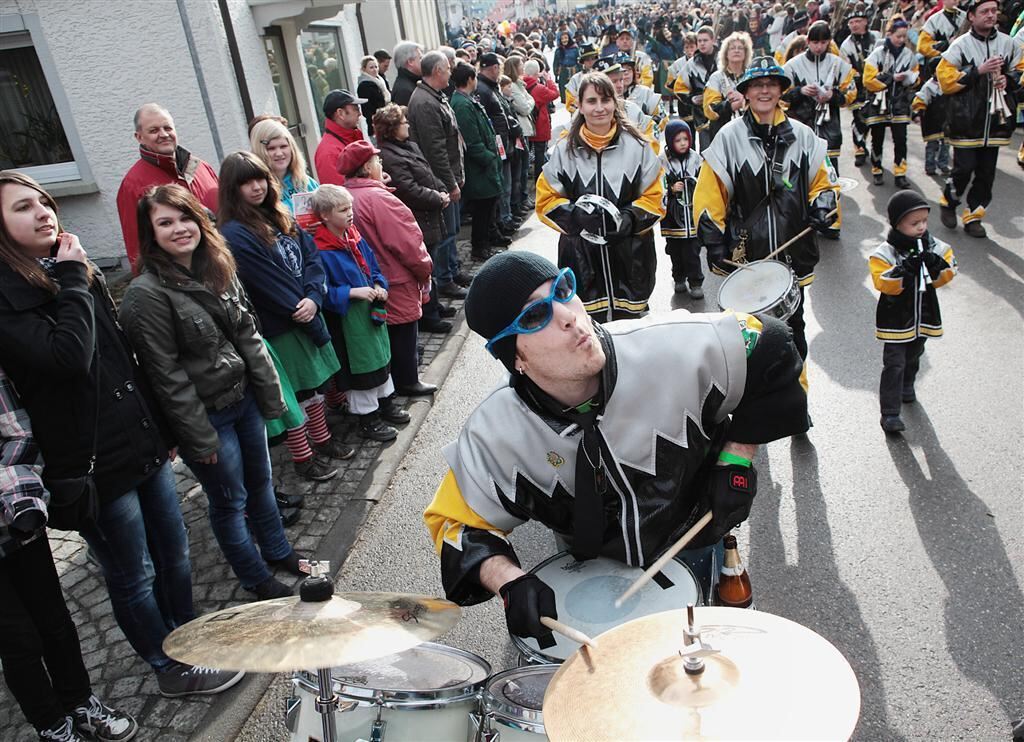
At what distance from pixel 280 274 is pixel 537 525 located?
204cm

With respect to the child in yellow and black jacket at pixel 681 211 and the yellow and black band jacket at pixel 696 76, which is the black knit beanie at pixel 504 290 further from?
the yellow and black band jacket at pixel 696 76

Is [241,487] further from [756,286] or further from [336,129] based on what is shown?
[336,129]

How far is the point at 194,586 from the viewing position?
4.11 meters

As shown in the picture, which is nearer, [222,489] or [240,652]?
[240,652]

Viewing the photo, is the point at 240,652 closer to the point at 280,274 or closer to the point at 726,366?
the point at 726,366

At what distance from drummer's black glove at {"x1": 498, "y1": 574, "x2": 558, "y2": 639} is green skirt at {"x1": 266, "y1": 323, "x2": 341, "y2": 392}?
2868 mm

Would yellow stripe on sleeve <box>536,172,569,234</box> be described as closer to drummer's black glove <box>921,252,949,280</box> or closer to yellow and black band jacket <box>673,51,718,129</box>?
drummer's black glove <box>921,252,949,280</box>

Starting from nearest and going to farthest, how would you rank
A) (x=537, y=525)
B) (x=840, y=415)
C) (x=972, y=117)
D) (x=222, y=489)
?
(x=222, y=489) < (x=537, y=525) < (x=840, y=415) < (x=972, y=117)

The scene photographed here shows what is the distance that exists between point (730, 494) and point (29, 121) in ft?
29.5

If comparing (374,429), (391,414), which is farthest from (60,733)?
(391,414)

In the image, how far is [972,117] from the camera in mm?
7754

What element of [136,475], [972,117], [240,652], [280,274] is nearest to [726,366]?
[240,652]

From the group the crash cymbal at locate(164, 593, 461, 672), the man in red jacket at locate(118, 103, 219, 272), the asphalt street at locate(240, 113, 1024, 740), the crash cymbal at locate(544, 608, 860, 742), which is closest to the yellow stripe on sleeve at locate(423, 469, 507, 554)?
the crash cymbal at locate(164, 593, 461, 672)

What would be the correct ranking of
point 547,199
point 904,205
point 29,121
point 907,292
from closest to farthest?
point 904,205 → point 907,292 → point 547,199 → point 29,121
